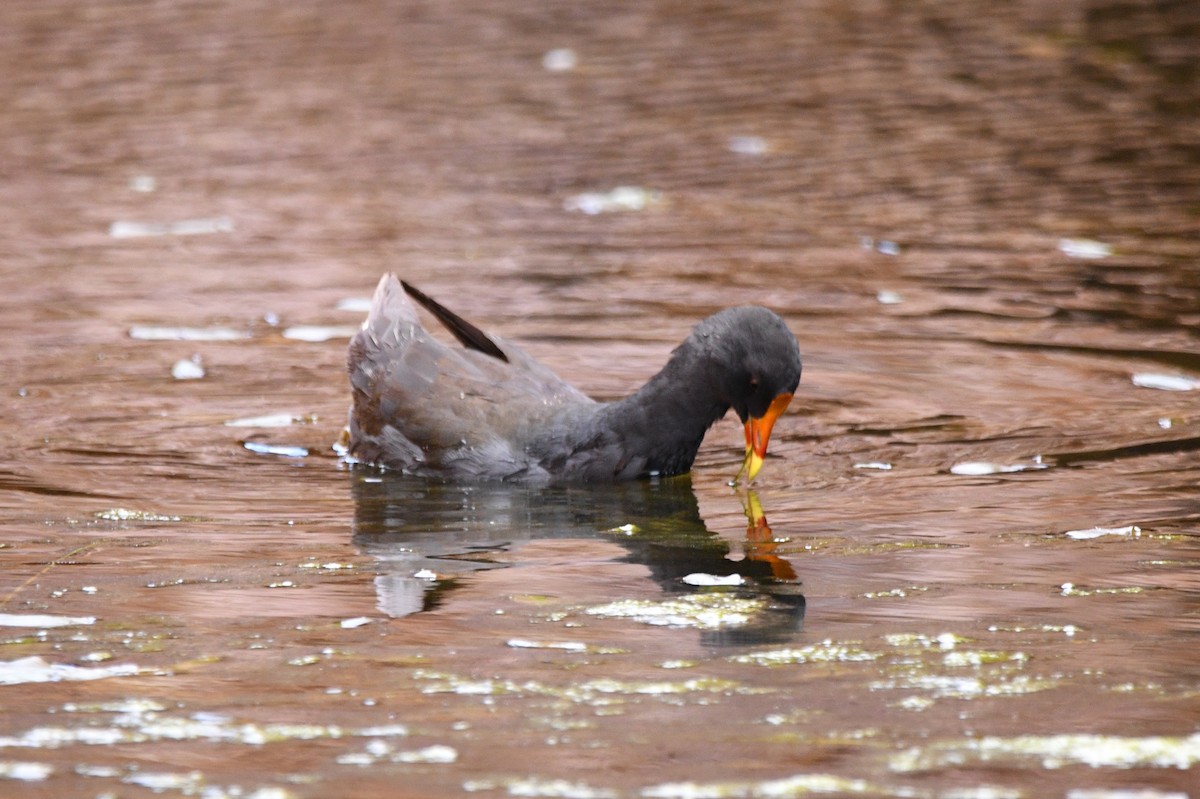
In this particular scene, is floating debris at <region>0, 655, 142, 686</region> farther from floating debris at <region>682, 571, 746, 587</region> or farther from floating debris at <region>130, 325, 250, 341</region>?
floating debris at <region>130, 325, 250, 341</region>

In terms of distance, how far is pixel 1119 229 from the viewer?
10.5 meters

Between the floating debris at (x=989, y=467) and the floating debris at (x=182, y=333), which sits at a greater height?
the floating debris at (x=182, y=333)

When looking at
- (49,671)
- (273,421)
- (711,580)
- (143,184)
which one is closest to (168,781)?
(49,671)

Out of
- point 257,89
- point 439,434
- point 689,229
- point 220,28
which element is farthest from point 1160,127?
point 220,28

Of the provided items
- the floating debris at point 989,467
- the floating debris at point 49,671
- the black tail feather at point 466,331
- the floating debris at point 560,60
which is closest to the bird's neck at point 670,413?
the black tail feather at point 466,331

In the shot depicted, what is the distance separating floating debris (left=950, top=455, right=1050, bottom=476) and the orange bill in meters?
0.71

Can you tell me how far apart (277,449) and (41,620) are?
2257mm

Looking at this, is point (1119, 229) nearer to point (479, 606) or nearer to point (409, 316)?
point (409, 316)

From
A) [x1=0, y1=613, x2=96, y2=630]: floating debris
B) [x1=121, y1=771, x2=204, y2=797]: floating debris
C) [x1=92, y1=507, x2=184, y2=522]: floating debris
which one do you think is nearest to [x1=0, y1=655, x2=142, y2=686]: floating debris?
[x1=0, y1=613, x2=96, y2=630]: floating debris

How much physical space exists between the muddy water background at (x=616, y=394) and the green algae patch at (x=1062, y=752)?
1 cm

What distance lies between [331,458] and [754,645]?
2833 mm

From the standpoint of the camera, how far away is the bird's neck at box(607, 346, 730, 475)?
21.1 ft

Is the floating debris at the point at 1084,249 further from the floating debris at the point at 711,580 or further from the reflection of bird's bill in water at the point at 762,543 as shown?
the floating debris at the point at 711,580

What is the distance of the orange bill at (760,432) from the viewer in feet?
20.5
